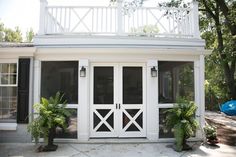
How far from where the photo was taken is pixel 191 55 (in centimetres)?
682

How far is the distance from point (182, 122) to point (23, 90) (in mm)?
4792

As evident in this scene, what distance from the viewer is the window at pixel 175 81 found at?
6.83 meters

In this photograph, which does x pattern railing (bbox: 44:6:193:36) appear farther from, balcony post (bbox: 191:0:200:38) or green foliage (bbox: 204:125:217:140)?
green foliage (bbox: 204:125:217:140)

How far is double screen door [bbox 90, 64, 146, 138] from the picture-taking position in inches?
268

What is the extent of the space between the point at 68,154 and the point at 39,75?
8.79 ft

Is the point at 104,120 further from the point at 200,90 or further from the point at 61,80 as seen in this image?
the point at 200,90

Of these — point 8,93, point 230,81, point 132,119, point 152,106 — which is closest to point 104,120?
point 132,119

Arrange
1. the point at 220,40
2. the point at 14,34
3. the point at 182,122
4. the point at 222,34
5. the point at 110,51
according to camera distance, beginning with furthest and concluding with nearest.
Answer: the point at 14,34 → the point at 222,34 → the point at 220,40 → the point at 110,51 → the point at 182,122

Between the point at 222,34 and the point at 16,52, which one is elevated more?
the point at 222,34

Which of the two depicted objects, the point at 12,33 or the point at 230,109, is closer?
the point at 230,109

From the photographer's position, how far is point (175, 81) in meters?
6.87

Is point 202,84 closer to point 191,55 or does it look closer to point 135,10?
point 191,55

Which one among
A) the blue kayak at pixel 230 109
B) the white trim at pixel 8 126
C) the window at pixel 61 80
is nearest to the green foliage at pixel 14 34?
the window at pixel 61 80

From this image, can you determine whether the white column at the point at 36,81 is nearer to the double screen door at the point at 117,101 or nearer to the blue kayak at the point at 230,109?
the double screen door at the point at 117,101
